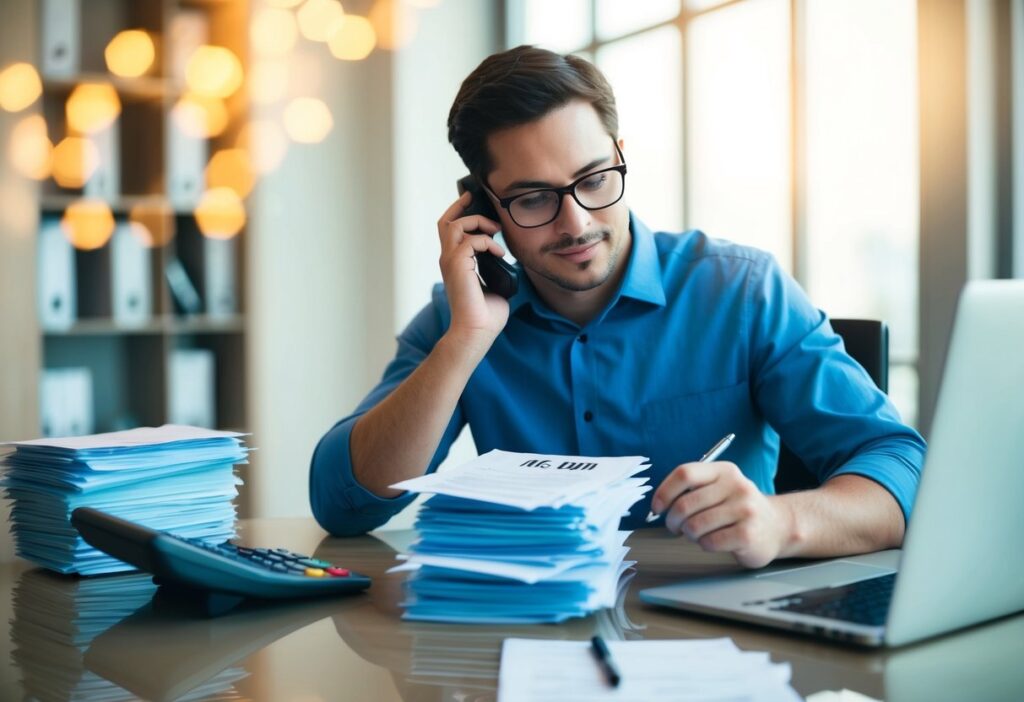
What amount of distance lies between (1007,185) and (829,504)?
4.29ft

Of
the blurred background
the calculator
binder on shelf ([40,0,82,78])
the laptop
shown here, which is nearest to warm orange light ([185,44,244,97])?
the blurred background

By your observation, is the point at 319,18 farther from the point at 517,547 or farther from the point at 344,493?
the point at 517,547

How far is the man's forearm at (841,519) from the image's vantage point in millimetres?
1064

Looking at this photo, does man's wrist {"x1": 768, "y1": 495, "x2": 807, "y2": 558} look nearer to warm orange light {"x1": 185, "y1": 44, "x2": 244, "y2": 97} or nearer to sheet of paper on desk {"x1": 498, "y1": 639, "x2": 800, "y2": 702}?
sheet of paper on desk {"x1": 498, "y1": 639, "x2": 800, "y2": 702}

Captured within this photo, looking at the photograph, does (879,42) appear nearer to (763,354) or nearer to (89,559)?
(763,354)

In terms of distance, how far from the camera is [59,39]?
10.5 feet

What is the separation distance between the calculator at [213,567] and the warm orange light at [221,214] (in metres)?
2.58

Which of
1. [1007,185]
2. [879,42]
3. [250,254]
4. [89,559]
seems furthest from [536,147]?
[250,254]

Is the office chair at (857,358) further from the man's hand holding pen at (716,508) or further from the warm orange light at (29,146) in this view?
the warm orange light at (29,146)

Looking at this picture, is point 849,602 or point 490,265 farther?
point 490,265

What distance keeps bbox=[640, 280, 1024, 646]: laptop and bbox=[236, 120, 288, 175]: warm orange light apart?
2962 millimetres

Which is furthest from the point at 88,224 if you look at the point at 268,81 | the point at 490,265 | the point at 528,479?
the point at 528,479

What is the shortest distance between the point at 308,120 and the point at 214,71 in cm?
37

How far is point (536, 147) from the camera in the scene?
155 cm
